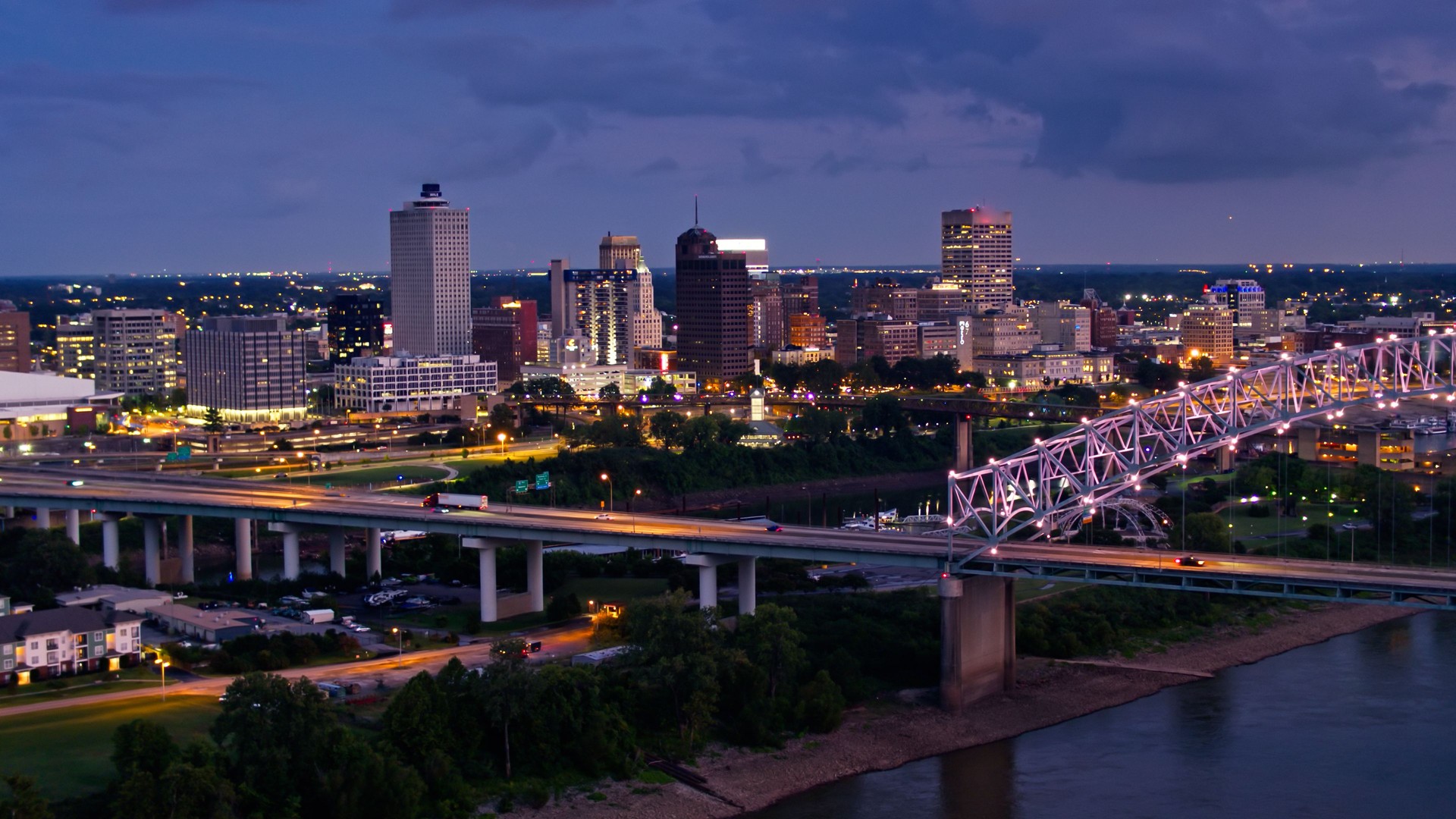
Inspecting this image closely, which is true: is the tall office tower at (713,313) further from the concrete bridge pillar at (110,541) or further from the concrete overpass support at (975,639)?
the concrete overpass support at (975,639)

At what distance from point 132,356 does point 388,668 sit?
108 metres

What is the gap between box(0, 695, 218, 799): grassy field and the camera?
114 ft

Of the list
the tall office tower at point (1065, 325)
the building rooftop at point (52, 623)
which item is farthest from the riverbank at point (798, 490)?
the tall office tower at point (1065, 325)

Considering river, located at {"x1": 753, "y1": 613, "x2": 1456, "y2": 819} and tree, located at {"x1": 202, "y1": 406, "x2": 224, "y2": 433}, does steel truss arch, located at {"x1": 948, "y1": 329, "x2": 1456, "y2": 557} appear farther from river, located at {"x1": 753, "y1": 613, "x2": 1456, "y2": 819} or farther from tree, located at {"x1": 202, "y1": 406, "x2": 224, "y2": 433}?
tree, located at {"x1": 202, "y1": 406, "x2": 224, "y2": 433}

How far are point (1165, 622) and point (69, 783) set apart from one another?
1341 inches

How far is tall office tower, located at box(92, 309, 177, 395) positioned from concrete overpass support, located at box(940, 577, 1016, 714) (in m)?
109

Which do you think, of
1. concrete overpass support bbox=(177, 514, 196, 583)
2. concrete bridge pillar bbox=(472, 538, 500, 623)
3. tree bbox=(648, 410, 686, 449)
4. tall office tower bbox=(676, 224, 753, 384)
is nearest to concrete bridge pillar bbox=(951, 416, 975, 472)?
tree bbox=(648, 410, 686, 449)

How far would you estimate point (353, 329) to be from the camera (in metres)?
167

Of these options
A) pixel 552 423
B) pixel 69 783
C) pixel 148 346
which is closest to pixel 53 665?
pixel 69 783

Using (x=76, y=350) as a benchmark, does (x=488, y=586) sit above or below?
below

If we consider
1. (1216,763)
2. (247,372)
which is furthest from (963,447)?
(1216,763)

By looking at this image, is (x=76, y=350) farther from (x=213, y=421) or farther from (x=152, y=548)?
(x=152, y=548)

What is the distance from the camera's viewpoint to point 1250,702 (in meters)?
46.9

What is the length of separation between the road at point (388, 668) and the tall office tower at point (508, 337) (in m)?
120
